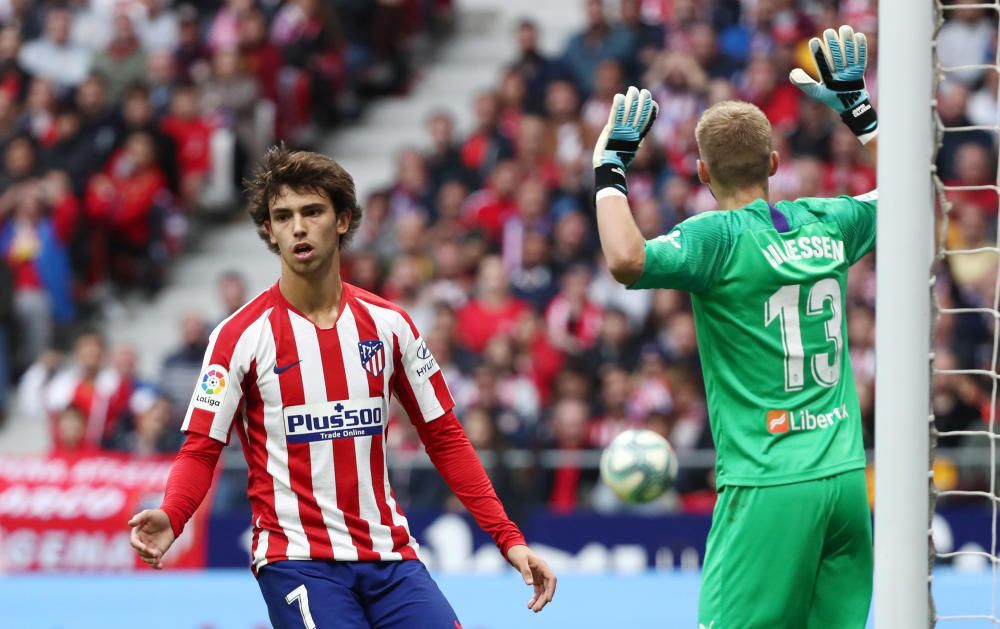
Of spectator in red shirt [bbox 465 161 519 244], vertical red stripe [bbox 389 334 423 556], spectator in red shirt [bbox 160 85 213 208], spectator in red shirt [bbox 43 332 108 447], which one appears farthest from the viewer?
spectator in red shirt [bbox 160 85 213 208]

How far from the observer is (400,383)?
17.4 feet

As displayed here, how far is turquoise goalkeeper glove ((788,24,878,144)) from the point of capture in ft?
17.0

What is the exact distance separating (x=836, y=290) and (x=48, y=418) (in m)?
10.4

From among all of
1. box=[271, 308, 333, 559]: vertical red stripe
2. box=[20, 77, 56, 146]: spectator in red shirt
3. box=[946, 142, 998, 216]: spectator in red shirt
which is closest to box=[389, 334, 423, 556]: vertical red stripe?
box=[271, 308, 333, 559]: vertical red stripe

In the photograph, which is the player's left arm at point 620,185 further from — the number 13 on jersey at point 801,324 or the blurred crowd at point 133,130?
the blurred crowd at point 133,130

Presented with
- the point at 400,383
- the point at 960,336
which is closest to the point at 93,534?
the point at 960,336

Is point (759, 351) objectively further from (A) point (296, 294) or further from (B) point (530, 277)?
(B) point (530, 277)

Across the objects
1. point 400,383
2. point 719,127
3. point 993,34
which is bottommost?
point 400,383

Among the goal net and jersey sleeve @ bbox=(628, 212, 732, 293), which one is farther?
the goal net

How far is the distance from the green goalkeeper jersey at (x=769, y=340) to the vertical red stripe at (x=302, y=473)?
1082mm

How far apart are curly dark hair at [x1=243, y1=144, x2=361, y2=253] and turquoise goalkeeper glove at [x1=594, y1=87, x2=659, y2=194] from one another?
0.76 m

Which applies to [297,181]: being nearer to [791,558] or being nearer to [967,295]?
[791,558]

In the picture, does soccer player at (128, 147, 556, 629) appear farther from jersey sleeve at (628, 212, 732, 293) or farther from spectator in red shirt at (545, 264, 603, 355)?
spectator in red shirt at (545, 264, 603, 355)

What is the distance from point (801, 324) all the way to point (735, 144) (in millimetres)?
560
